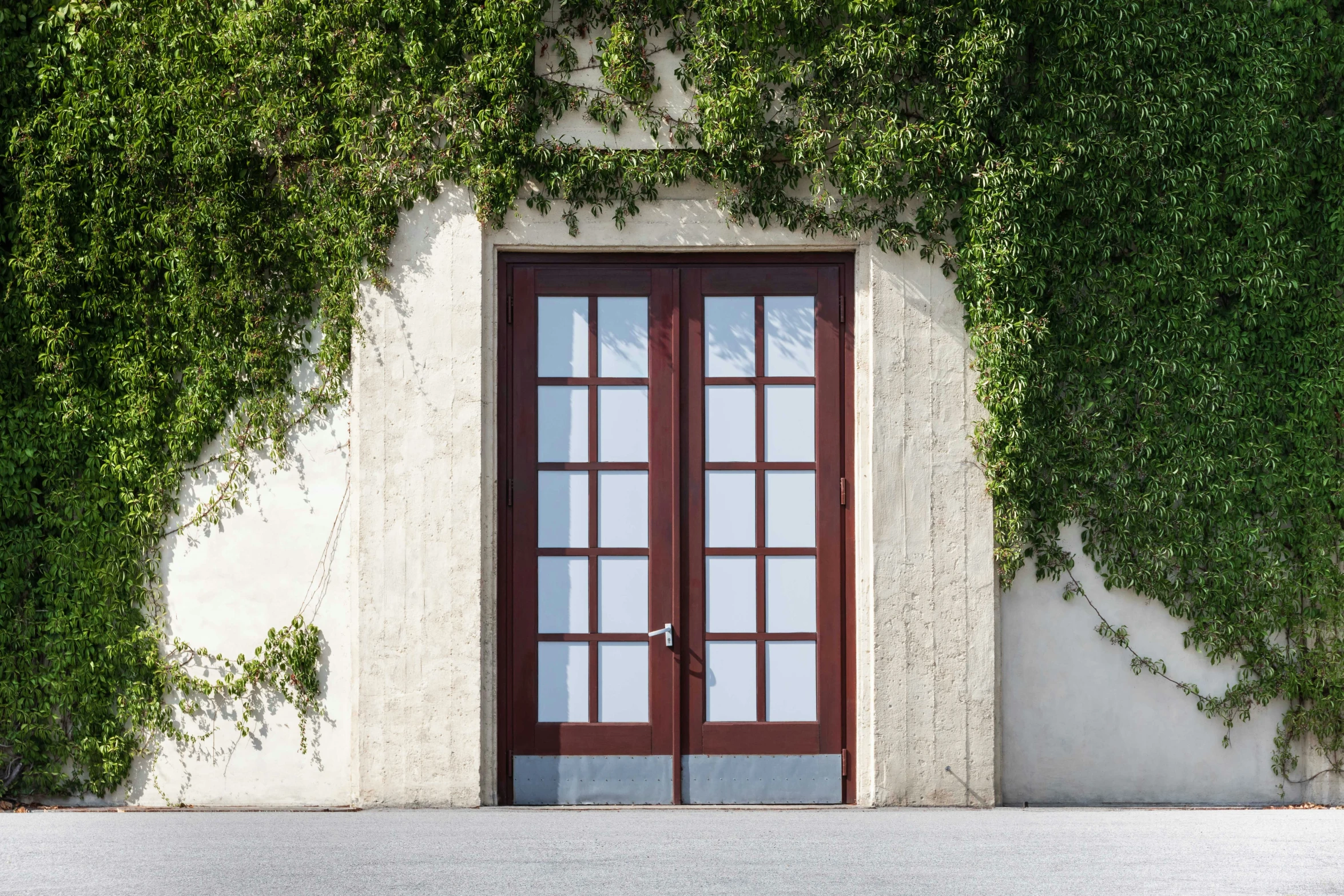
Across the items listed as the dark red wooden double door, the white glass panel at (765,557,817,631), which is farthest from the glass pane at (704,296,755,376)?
the white glass panel at (765,557,817,631)

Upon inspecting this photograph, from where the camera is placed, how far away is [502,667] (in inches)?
226

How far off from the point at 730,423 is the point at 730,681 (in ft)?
4.62

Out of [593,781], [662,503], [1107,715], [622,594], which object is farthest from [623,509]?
[1107,715]

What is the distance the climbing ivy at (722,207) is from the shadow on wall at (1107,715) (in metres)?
0.11

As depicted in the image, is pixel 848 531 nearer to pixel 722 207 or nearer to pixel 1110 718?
pixel 1110 718

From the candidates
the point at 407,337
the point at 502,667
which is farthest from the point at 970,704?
the point at 407,337

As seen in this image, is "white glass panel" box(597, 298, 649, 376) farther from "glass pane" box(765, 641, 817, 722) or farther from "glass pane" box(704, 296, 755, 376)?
"glass pane" box(765, 641, 817, 722)

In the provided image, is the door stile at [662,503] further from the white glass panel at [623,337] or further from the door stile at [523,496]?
the door stile at [523,496]

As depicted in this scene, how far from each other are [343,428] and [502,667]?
156 centimetres

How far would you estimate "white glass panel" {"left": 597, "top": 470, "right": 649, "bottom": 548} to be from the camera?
19.1 ft

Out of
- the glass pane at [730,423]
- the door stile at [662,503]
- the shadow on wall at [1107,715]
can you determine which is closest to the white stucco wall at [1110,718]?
the shadow on wall at [1107,715]

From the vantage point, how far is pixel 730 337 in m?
5.87

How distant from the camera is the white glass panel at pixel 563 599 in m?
5.81

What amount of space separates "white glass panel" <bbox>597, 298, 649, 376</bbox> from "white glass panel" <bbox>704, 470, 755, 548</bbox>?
72 centimetres
